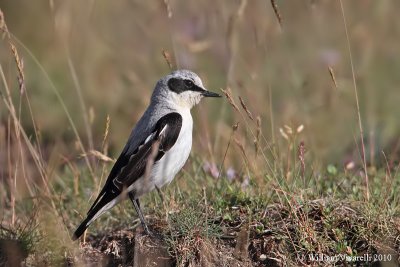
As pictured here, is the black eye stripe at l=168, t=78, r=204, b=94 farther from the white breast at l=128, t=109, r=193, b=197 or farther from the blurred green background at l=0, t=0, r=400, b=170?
the blurred green background at l=0, t=0, r=400, b=170

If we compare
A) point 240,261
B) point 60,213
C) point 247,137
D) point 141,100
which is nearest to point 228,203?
point 240,261

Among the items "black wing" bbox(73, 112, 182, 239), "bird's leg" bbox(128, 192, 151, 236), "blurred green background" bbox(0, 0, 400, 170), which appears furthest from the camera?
"blurred green background" bbox(0, 0, 400, 170)

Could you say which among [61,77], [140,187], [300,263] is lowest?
[300,263]

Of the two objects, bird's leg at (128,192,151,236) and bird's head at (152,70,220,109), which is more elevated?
bird's head at (152,70,220,109)

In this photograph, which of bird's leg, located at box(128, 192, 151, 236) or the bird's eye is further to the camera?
the bird's eye

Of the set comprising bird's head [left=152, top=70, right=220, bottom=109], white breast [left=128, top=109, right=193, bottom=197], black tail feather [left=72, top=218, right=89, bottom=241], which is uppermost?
bird's head [left=152, top=70, right=220, bottom=109]

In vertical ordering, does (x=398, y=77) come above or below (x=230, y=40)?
below

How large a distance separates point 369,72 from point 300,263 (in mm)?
5045

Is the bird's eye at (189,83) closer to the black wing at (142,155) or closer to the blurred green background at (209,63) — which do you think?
the black wing at (142,155)

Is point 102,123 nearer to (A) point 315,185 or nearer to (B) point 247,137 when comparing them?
(B) point 247,137

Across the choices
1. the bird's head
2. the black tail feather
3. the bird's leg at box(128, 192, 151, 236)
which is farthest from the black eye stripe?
the black tail feather

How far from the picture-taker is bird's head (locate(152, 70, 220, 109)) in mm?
6496

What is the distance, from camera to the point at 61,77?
34.4 ft

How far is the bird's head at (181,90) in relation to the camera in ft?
21.3
